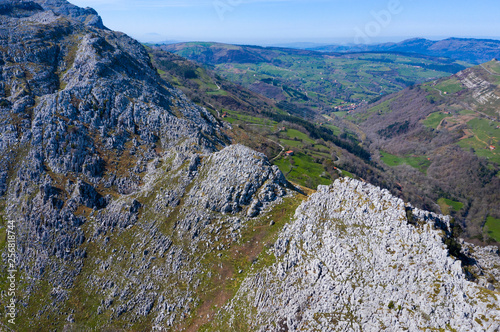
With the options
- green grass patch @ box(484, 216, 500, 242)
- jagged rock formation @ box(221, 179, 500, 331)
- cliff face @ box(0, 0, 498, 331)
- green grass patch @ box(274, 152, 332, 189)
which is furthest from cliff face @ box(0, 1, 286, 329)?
green grass patch @ box(484, 216, 500, 242)

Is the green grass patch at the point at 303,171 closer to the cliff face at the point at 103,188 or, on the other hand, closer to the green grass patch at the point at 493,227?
the cliff face at the point at 103,188

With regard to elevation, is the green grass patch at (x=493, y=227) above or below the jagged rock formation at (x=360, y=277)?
below

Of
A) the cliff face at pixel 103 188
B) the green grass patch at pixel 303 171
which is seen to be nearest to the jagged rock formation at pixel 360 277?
the cliff face at pixel 103 188

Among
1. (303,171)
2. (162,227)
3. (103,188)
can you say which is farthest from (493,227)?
(103,188)

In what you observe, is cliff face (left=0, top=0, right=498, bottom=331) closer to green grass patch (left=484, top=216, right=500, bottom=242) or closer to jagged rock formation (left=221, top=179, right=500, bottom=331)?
jagged rock formation (left=221, top=179, right=500, bottom=331)

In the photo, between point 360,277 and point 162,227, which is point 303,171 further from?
point 360,277

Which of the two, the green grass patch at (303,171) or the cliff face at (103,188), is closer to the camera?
the cliff face at (103,188)

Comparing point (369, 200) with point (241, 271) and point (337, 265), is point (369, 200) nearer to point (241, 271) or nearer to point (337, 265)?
point (337, 265)
